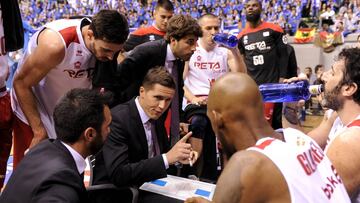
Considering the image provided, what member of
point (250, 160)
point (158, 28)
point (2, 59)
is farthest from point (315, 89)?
point (158, 28)

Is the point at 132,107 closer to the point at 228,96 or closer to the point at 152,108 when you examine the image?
the point at 152,108

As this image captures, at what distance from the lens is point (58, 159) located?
5.15ft

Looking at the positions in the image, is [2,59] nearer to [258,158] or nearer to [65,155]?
[65,155]

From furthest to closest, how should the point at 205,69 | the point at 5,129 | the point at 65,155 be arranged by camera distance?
1. the point at 205,69
2. the point at 5,129
3. the point at 65,155

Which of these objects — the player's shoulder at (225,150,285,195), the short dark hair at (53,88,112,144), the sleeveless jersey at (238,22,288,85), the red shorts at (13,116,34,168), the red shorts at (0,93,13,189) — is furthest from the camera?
the sleeveless jersey at (238,22,288,85)

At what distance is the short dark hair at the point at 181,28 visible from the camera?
116 inches

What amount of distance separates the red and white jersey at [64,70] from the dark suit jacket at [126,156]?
0.31 m

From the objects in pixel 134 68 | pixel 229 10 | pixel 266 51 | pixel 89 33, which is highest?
pixel 89 33

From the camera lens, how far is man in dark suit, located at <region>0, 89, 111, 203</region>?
1.45 m

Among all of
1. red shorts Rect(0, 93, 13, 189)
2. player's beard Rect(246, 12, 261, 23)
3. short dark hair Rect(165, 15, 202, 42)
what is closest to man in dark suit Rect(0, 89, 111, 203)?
red shorts Rect(0, 93, 13, 189)

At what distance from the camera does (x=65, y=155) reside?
1623 mm

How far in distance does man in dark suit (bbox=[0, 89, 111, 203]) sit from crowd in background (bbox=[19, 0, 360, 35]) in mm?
9458

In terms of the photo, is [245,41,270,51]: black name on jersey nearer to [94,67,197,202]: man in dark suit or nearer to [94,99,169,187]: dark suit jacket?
[94,67,197,202]: man in dark suit

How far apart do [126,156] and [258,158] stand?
4.20 feet
